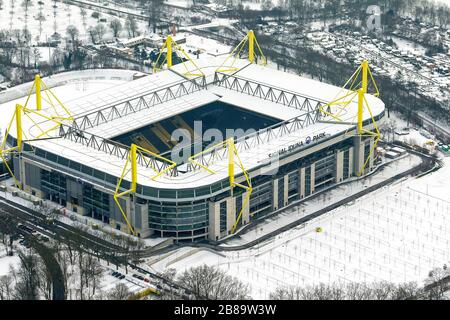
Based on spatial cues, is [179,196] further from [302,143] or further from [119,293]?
[302,143]

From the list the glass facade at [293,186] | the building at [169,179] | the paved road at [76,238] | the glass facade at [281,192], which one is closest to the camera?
the paved road at [76,238]

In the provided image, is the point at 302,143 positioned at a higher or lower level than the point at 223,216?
higher

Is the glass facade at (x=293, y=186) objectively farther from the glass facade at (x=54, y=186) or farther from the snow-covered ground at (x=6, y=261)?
the snow-covered ground at (x=6, y=261)

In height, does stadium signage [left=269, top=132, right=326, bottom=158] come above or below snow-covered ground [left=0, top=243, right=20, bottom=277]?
above

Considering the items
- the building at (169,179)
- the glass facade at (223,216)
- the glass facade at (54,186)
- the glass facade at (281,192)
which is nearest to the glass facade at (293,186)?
the building at (169,179)

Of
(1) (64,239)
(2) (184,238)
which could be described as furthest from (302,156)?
(1) (64,239)

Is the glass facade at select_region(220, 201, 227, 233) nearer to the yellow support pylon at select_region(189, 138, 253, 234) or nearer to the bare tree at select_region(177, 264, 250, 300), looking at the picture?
the yellow support pylon at select_region(189, 138, 253, 234)

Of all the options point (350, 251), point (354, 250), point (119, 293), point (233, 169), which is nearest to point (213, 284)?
point (119, 293)

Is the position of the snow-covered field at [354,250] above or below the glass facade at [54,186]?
below

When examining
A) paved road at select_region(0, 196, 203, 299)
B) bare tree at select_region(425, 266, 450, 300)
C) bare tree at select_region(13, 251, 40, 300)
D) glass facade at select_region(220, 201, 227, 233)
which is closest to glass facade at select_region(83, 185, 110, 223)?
paved road at select_region(0, 196, 203, 299)
